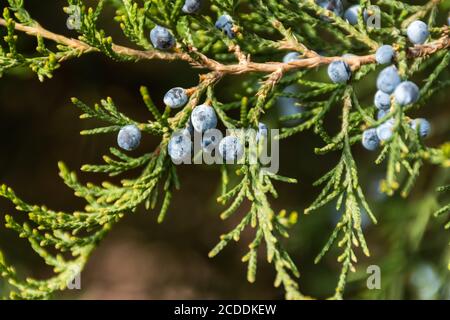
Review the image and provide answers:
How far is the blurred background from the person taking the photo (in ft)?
9.75

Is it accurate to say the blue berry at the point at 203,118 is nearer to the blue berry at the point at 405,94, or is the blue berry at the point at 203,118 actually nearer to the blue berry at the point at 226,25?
the blue berry at the point at 226,25

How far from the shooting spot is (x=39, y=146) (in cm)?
385

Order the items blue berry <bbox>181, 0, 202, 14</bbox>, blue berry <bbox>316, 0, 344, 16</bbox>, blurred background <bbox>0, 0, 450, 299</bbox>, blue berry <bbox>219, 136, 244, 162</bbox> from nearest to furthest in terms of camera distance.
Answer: blue berry <bbox>219, 136, 244, 162</bbox>, blue berry <bbox>181, 0, 202, 14</bbox>, blue berry <bbox>316, 0, 344, 16</bbox>, blurred background <bbox>0, 0, 450, 299</bbox>

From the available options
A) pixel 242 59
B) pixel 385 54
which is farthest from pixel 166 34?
pixel 385 54

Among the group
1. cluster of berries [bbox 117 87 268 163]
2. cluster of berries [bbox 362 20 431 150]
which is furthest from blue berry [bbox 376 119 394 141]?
cluster of berries [bbox 117 87 268 163]

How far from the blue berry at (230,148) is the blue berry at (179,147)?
11 cm

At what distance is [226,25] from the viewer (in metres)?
1.70

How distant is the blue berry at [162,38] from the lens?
159 cm

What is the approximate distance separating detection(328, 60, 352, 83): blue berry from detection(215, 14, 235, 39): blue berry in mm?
334

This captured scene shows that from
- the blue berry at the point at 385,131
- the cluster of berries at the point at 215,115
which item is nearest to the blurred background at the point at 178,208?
the cluster of berries at the point at 215,115

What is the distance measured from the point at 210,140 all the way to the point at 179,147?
0.10 metres

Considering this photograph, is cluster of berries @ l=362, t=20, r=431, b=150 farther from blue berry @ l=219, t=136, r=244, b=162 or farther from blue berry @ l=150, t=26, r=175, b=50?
blue berry @ l=150, t=26, r=175, b=50
